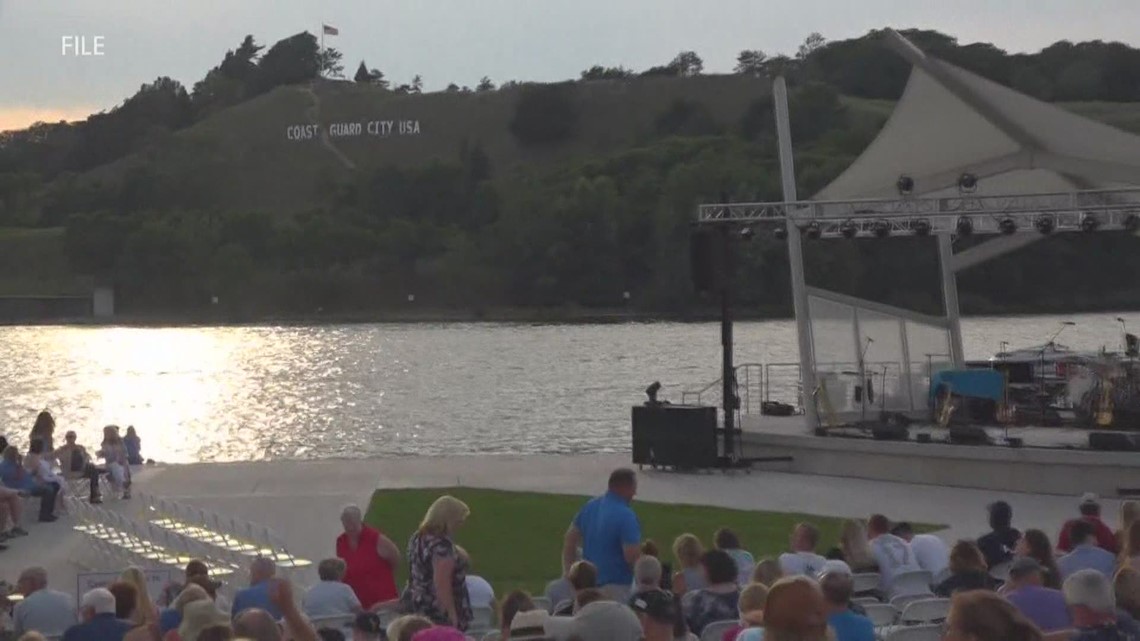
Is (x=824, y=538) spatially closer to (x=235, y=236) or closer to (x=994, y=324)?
(x=994, y=324)

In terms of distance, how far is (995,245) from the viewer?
2720cm

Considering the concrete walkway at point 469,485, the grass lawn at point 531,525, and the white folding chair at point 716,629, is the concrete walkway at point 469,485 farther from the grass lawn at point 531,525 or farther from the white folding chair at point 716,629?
the white folding chair at point 716,629

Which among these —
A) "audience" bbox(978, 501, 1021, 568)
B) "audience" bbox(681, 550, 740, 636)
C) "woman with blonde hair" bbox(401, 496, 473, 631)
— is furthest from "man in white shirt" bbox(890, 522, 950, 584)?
"woman with blonde hair" bbox(401, 496, 473, 631)

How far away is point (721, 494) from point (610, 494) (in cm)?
1096

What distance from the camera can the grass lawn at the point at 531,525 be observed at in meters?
16.2

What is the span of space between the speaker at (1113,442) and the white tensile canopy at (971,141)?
3.32 m

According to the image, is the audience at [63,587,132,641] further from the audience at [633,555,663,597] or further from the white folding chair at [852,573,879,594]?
the white folding chair at [852,573,879,594]

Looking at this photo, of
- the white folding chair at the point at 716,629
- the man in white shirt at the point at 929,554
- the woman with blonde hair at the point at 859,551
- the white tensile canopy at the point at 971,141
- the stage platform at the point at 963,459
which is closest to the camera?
the white folding chair at the point at 716,629

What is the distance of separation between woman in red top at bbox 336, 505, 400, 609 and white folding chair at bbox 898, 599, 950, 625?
139 inches

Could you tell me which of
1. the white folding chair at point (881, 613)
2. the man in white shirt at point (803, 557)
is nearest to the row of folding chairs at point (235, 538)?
the man in white shirt at point (803, 557)

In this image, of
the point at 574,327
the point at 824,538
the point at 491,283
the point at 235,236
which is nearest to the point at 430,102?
the point at 235,236

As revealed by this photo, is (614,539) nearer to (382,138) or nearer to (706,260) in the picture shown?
(706,260)

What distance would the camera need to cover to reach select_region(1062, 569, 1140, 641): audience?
6652 millimetres

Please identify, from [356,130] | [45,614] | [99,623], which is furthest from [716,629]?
[356,130]
